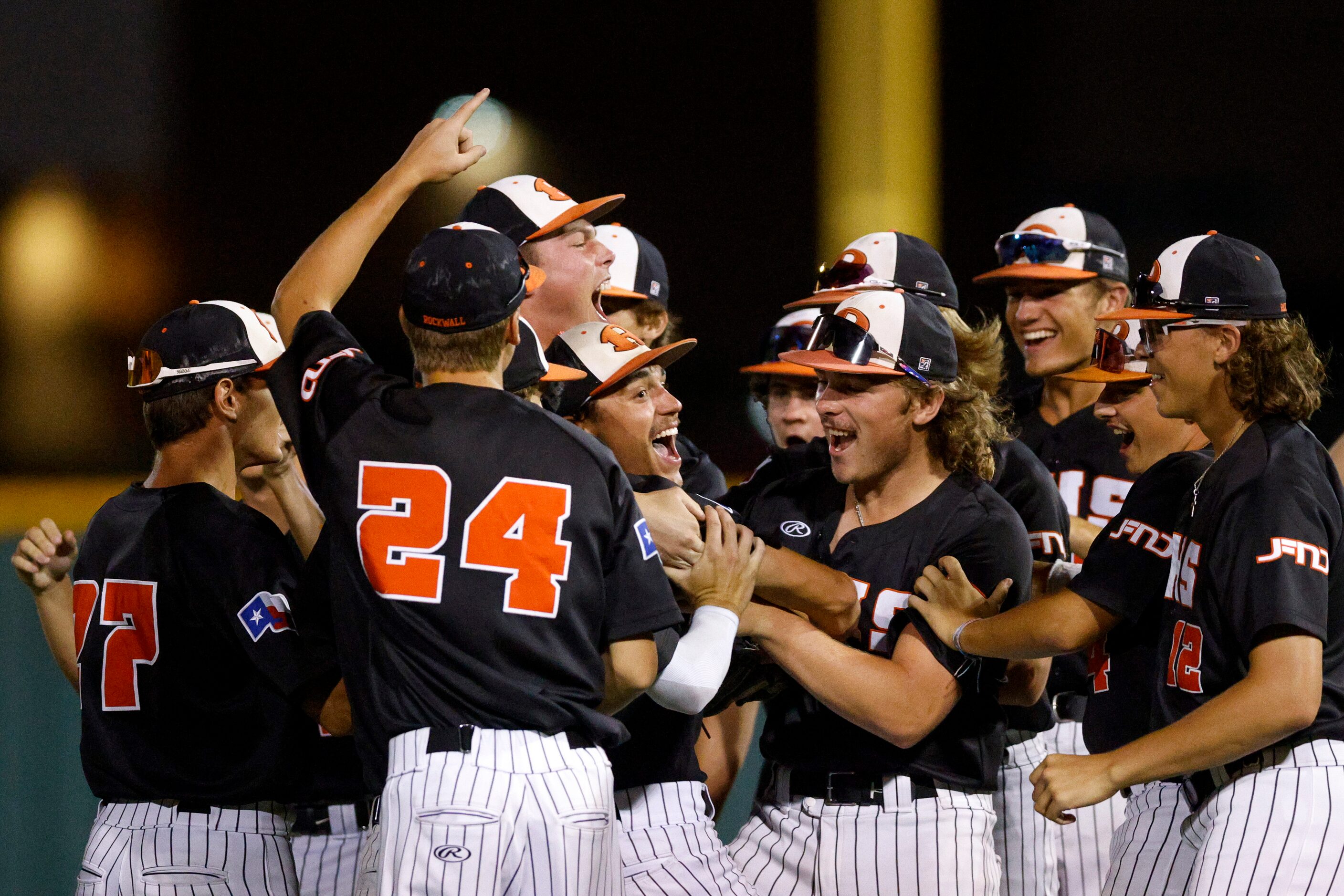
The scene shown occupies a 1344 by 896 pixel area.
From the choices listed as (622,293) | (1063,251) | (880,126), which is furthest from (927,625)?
(880,126)

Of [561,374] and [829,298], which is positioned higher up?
[829,298]

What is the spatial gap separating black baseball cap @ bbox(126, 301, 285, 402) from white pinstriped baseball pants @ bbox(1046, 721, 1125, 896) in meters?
2.43

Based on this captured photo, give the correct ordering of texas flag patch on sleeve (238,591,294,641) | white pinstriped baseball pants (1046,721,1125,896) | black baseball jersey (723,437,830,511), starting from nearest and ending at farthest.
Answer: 1. texas flag patch on sleeve (238,591,294,641)
2. black baseball jersey (723,437,830,511)
3. white pinstriped baseball pants (1046,721,1125,896)

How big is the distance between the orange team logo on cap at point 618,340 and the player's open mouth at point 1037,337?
1.93 metres

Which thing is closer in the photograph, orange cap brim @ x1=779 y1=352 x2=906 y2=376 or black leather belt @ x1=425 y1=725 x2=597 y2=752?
black leather belt @ x1=425 y1=725 x2=597 y2=752

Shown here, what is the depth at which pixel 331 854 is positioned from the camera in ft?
11.4

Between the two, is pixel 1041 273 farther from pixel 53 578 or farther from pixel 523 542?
pixel 53 578

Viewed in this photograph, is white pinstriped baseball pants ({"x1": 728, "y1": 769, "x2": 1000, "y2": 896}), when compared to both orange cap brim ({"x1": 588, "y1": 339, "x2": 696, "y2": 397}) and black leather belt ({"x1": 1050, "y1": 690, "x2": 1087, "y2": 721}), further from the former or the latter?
black leather belt ({"x1": 1050, "y1": 690, "x2": 1087, "y2": 721})

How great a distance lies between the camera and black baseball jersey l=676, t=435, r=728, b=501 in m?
4.11

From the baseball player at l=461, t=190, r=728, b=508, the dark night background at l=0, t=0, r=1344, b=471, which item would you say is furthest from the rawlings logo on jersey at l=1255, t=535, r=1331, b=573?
the dark night background at l=0, t=0, r=1344, b=471

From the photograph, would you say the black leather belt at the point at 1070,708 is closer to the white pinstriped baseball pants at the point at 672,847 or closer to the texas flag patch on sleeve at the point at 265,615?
the white pinstriped baseball pants at the point at 672,847

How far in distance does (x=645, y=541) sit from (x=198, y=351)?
41.6 inches

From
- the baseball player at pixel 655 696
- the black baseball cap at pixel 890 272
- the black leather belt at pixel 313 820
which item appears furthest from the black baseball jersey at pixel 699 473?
the black leather belt at pixel 313 820

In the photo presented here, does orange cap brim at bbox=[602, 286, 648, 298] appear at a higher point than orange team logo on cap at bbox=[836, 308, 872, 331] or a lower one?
higher
